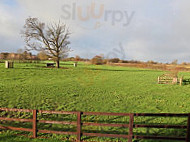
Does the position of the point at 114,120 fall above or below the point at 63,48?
below

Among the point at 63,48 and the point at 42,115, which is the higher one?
the point at 63,48

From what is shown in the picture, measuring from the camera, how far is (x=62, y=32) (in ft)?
137

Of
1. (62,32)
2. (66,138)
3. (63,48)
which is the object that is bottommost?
(66,138)

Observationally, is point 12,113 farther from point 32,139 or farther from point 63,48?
point 63,48

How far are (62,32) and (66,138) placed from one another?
39.3m

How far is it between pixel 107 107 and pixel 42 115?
495 centimetres

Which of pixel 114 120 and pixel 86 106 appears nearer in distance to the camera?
pixel 114 120

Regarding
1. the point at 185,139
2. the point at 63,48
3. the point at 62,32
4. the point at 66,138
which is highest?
the point at 62,32

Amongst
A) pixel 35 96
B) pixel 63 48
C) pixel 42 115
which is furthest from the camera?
pixel 63 48

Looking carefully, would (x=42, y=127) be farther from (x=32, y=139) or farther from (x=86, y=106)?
(x=86, y=106)

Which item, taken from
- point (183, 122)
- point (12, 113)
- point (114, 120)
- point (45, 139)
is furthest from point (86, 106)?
point (183, 122)

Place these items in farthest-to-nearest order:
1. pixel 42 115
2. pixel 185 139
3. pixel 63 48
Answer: pixel 63 48, pixel 42 115, pixel 185 139

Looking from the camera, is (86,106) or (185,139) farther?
(86,106)

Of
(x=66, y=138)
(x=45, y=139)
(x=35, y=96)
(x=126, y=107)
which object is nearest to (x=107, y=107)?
(x=126, y=107)
